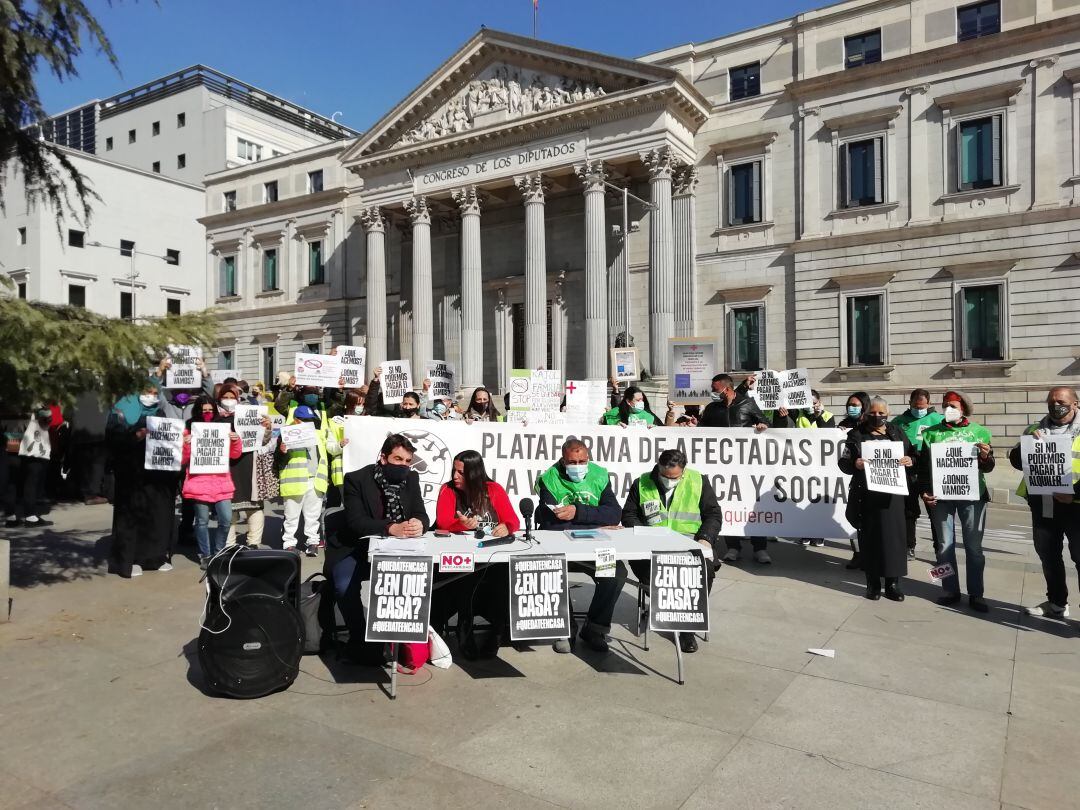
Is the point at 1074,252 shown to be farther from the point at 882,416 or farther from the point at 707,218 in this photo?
the point at 882,416

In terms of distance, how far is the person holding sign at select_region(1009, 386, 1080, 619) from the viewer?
20.9 ft

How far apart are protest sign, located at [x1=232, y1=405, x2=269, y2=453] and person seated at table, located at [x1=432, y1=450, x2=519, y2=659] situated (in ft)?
12.7

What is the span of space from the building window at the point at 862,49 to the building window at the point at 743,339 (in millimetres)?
9129

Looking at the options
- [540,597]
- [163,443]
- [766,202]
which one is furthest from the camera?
[766,202]

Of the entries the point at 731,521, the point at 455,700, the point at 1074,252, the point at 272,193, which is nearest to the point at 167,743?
the point at 455,700

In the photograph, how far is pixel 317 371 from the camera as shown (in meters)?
12.1

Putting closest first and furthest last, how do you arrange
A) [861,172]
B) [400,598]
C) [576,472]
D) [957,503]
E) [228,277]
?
[400,598]
[576,472]
[957,503]
[861,172]
[228,277]

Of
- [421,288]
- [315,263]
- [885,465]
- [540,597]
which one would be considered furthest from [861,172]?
[315,263]

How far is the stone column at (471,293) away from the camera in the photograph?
3064 cm

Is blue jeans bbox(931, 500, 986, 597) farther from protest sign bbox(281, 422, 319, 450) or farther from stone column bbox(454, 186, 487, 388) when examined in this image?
stone column bbox(454, 186, 487, 388)

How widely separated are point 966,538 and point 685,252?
2164cm

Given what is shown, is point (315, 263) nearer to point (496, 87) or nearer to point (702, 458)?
point (496, 87)

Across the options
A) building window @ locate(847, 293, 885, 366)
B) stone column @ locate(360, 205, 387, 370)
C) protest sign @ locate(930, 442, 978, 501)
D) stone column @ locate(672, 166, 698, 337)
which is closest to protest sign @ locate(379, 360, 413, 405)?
protest sign @ locate(930, 442, 978, 501)

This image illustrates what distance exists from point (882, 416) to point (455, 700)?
5.35m
